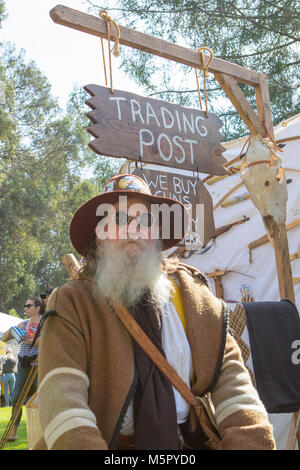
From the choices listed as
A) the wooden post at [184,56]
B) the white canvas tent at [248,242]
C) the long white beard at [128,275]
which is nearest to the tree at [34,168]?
the white canvas tent at [248,242]

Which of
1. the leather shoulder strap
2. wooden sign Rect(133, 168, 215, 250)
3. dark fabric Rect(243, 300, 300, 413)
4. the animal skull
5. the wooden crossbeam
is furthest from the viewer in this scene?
the animal skull

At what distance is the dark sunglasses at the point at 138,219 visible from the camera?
90.0 inches

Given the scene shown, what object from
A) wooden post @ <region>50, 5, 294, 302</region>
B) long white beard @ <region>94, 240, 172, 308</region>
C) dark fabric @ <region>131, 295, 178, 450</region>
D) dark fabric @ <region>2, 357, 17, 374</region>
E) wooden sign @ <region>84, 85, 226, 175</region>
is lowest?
dark fabric @ <region>2, 357, 17, 374</region>

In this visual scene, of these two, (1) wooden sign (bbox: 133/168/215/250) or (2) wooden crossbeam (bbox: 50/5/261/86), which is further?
(1) wooden sign (bbox: 133/168/215/250)

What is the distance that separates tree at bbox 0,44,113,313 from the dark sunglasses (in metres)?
16.6

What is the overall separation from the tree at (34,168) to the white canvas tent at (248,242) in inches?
489

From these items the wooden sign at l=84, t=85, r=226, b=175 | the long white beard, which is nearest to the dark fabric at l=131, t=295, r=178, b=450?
the long white beard

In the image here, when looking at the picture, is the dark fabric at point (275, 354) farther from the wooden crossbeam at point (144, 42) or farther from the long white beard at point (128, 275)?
the wooden crossbeam at point (144, 42)

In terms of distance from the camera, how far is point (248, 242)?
6.73 metres

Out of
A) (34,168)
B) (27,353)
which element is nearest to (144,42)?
Result: (27,353)

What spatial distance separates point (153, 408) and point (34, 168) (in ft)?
63.8

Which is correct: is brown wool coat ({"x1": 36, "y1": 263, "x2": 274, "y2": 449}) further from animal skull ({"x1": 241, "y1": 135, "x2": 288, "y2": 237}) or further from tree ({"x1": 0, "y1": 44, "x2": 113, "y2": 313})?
tree ({"x1": 0, "y1": 44, "x2": 113, "y2": 313})

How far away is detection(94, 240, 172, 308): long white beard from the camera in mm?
2131
